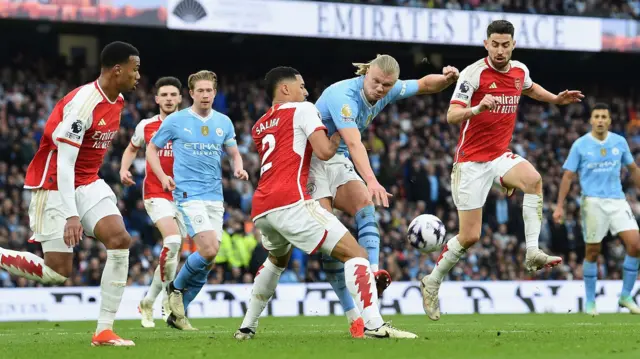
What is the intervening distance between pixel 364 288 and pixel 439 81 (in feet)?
8.31

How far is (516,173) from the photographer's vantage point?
10742mm

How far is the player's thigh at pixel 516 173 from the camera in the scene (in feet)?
34.8

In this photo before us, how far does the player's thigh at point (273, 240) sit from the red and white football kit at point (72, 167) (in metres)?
1.21

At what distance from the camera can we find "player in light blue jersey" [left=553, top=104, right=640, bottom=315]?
14.9 metres

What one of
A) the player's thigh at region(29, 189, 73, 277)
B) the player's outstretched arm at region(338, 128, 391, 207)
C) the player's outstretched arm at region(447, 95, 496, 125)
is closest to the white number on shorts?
the player's outstretched arm at region(338, 128, 391, 207)

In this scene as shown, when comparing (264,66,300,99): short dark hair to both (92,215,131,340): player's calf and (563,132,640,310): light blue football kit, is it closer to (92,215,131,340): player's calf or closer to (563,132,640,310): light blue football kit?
(92,215,131,340): player's calf

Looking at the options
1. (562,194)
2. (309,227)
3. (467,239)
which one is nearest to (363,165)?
(309,227)

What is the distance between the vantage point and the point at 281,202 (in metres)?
8.09

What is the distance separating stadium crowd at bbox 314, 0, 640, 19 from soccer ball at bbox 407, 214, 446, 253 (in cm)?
1548

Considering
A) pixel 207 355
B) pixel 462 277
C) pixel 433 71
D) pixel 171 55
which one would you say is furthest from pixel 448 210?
pixel 207 355

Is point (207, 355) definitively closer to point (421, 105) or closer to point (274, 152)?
point (274, 152)

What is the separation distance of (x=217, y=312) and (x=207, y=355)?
1002 cm

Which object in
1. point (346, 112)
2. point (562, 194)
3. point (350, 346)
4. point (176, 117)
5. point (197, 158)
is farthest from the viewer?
point (562, 194)

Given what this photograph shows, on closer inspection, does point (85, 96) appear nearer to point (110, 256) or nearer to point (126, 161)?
point (110, 256)
